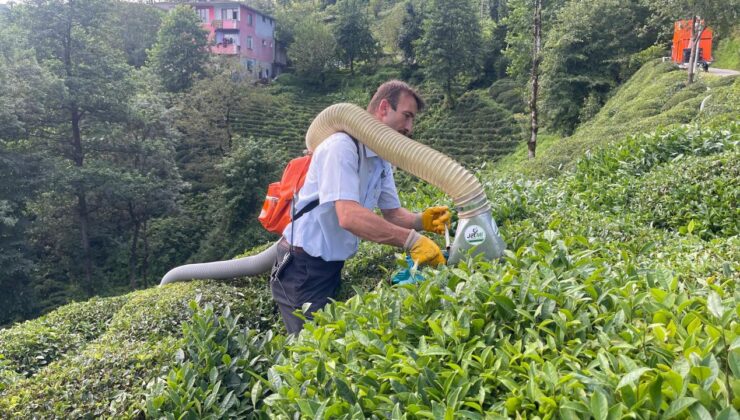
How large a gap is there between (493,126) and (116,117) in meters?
19.7

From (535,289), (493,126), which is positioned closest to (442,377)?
(535,289)

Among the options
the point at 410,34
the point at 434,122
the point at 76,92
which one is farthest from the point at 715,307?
the point at 410,34

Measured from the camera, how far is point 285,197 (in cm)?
296

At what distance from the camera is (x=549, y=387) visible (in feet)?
4.07

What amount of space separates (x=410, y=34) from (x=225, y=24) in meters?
14.1

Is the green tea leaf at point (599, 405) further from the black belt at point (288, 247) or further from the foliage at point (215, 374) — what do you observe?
the black belt at point (288, 247)

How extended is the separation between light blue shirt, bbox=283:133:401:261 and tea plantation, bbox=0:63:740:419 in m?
0.36

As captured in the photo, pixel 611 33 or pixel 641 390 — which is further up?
pixel 611 33

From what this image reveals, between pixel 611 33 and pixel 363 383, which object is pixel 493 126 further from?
pixel 363 383

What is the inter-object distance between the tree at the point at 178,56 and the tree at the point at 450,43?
13.9 m

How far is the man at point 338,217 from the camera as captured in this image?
2.51 metres

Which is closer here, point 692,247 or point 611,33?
point 692,247

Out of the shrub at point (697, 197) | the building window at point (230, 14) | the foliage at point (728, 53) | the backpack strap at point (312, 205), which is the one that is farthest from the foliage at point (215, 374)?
the building window at point (230, 14)

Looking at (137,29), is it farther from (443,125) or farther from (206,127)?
(443,125)
